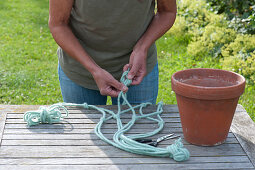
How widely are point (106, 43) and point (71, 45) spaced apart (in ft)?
0.62

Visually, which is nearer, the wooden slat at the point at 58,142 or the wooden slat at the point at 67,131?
the wooden slat at the point at 58,142

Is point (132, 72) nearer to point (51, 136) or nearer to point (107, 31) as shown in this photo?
point (107, 31)

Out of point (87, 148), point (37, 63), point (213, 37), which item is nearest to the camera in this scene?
point (87, 148)

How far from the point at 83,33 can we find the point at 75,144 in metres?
0.63

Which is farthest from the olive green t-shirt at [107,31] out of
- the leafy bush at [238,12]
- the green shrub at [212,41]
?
the green shrub at [212,41]

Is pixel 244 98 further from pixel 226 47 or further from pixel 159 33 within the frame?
pixel 159 33

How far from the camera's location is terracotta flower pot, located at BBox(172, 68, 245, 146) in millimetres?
1360

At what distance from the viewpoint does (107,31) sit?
181 cm

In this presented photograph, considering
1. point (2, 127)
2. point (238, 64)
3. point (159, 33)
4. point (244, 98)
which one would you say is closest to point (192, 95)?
point (159, 33)

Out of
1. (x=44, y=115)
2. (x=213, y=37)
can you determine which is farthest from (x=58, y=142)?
(x=213, y=37)

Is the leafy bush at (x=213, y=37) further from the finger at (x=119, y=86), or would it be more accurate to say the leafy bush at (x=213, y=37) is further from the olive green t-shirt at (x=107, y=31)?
the finger at (x=119, y=86)

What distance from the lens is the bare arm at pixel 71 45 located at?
172cm

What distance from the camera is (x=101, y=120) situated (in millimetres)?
1658

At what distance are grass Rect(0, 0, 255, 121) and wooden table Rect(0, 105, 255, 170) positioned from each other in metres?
1.90
